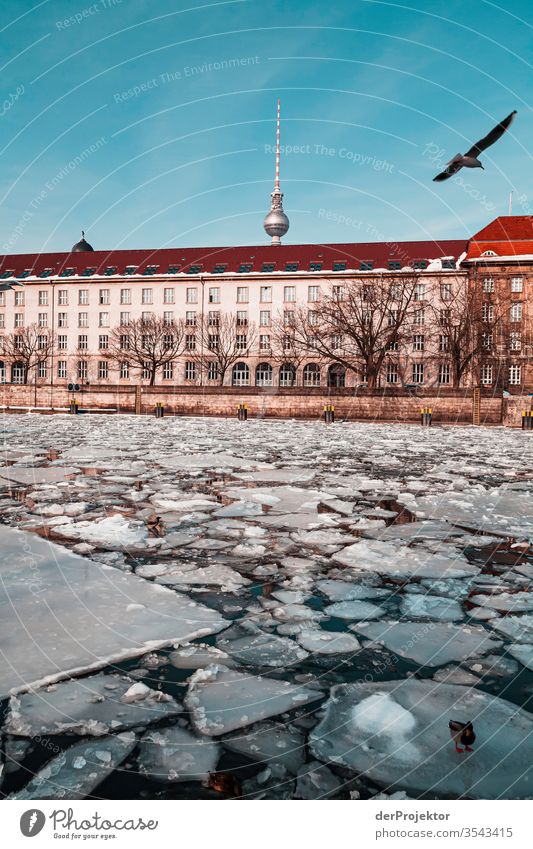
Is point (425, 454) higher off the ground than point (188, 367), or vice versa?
point (188, 367)

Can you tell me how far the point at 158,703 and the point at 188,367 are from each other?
57.7 m

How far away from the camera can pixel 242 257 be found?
63531 millimetres


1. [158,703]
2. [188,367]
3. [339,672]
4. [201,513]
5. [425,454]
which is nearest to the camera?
[158,703]

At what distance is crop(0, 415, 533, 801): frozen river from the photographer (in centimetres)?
216

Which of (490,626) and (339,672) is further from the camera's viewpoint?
(490,626)

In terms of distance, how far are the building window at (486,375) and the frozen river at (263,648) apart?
142 ft

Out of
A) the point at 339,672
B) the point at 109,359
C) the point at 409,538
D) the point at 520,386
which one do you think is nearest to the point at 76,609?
the point at 339,672

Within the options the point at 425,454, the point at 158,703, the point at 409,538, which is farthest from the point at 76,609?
the point at 425,454

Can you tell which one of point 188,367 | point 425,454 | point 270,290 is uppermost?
point 270,290

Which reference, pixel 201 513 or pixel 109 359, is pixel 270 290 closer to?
pixel 109 359

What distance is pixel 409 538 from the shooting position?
554 cm

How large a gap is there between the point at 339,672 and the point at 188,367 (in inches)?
2266

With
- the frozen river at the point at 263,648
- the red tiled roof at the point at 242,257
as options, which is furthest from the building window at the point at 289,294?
the frozen river at the point at 263,648
